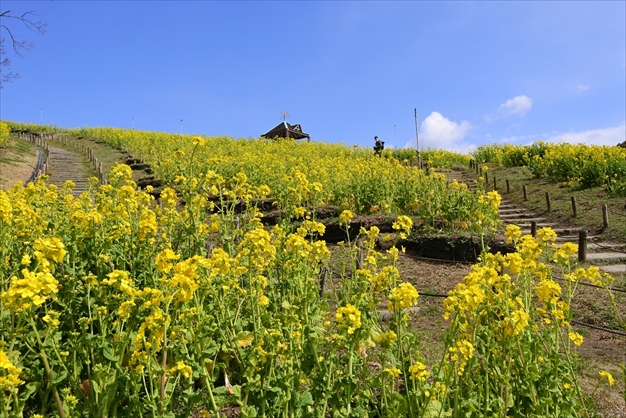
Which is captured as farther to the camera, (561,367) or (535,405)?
(561,367)

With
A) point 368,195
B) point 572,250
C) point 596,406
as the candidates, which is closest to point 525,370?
point 572,250

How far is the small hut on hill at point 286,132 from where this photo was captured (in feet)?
108

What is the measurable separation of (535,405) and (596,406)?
1433 millimetres

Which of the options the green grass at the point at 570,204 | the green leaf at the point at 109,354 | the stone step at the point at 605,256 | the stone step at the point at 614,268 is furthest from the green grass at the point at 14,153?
the stone step at the point at 614,268

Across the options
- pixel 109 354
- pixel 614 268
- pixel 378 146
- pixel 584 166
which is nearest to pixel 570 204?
pixel 584 166

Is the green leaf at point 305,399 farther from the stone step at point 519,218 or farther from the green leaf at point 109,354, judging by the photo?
the stone step at point 519,218

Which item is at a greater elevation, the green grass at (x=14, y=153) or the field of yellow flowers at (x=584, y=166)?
the green grass at (x=14, y=153)

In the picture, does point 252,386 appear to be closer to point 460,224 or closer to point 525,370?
point 525,370

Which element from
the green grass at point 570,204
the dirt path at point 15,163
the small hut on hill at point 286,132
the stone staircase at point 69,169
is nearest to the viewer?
the green grass at point 570,204

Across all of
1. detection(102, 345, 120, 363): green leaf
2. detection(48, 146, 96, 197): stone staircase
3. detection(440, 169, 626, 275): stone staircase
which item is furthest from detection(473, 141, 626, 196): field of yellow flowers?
detection(48, 146, 96, 197): stone staircase

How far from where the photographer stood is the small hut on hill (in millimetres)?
33031

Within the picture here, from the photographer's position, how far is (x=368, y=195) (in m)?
10.8

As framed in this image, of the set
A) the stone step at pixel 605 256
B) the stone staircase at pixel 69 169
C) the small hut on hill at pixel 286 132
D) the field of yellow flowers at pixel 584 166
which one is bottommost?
the stone step at pixel 605 256

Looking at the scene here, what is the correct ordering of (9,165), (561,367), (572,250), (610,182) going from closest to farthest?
(561,367)
(572,250)
(610,182)
(9,165)
